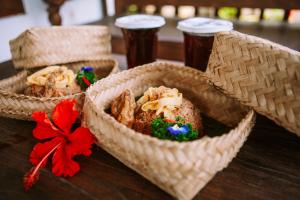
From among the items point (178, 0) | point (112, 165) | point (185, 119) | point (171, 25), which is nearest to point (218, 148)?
point (185, 119)

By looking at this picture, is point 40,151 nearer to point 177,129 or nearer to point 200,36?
point 177,129

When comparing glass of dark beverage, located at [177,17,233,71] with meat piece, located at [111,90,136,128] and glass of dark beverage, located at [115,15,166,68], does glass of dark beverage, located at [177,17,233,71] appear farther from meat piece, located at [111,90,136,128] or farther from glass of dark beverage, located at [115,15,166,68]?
meat piece, located at [111,90,136,128]

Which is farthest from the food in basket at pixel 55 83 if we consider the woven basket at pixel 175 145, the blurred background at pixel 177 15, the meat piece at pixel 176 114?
the blurred background at pixel 177 15

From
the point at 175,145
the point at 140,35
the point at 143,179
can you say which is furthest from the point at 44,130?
the point at 140,35

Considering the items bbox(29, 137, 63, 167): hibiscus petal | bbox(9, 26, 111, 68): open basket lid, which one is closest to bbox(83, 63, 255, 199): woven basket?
bbox(29, 137, 63, 167): hibiscus petal

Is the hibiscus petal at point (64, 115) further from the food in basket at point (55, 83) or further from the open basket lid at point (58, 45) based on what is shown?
the open basket lid at point (58, 45)

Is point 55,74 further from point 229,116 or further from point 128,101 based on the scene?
point 229,116

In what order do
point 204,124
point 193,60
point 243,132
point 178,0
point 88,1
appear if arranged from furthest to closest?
point 88,1 → point 178,0 → point 193,60 → point 204,124 → point 243,132
